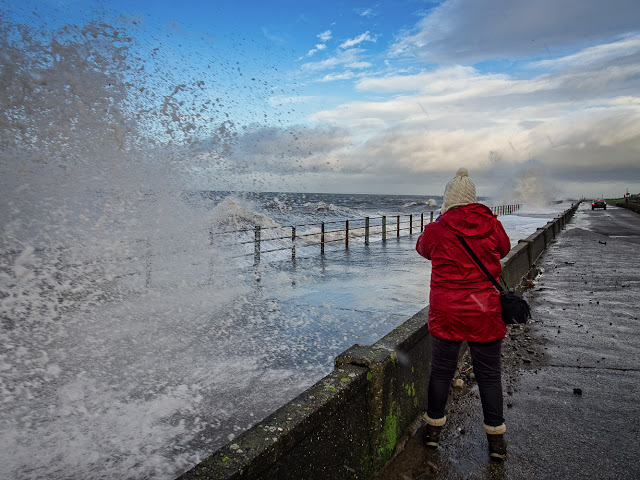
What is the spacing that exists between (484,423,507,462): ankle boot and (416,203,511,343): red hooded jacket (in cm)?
60

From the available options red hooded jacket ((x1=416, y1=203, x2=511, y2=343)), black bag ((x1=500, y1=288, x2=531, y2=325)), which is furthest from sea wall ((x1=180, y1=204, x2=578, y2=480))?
→ black bag ((x1=500, y1=288, x2=531, y2=325))

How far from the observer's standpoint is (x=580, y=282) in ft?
28.8

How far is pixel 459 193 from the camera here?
2.72 meters

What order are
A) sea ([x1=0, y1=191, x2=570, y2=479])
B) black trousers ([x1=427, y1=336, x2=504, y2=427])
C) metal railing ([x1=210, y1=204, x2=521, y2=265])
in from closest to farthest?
black trousers ([x1=427, y1=336, x2=504, y2=427]) → sea ([x1=0, y1=191, x2=570, y2=479]) → metal railing ([x1=210, y1=204, x2=521, y2=265])

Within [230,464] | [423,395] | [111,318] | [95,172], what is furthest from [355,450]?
[95,172]

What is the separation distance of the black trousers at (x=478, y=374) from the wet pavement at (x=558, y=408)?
27 centimetres

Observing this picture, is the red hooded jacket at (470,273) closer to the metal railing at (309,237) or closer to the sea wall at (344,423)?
the sea wall at (344,423)

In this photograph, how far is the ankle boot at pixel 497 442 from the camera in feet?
8.95

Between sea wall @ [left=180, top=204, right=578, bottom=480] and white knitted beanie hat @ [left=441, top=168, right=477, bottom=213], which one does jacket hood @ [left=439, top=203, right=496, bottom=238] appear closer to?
white knitted beanie hat @ [left=441, top=168, right=477, bottom=213]

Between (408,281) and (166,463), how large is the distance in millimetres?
6660

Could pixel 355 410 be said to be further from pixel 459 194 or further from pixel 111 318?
pixel 111 318

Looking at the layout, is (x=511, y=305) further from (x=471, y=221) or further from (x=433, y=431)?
(x=433, y=431)

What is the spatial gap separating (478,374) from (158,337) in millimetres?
4130

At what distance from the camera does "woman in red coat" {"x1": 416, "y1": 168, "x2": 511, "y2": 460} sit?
2.63m
